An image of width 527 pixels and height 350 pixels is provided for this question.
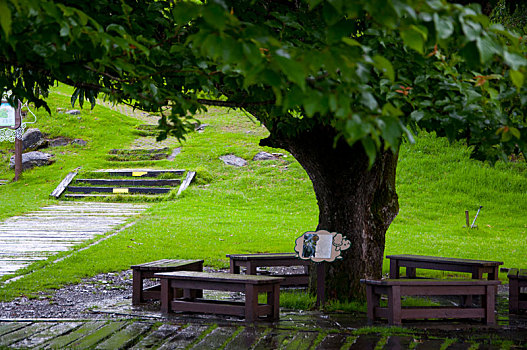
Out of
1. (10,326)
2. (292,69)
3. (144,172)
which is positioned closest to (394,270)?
(10,326)

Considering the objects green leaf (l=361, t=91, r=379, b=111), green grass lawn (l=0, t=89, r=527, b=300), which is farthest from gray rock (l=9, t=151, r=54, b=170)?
green leaf (l=361, t=91, r=379, b=111)

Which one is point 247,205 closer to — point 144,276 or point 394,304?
point 144,276

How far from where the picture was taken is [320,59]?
215 cm

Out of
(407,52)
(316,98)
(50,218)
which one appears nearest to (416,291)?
(407,52)

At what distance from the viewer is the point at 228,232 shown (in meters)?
14.7

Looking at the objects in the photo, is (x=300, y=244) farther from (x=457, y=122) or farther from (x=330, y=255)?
(x=457, y=122)

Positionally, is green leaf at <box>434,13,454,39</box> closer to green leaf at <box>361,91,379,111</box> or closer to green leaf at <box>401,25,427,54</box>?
green leaf at <box>401,25,427,54</box>

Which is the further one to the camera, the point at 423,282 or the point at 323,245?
the point at 323,245

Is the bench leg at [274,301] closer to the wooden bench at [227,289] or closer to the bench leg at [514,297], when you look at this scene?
the wooden bench at [227,289]

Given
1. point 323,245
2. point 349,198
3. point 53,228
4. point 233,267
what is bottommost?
→ point 53,228

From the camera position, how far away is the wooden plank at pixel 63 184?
19.7 m

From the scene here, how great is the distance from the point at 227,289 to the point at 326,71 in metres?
4.15

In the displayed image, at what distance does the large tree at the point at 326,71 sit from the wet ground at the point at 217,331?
144 centimetres

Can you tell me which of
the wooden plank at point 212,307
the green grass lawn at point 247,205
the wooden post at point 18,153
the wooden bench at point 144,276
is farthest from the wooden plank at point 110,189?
the wooden plank at point 212,307
